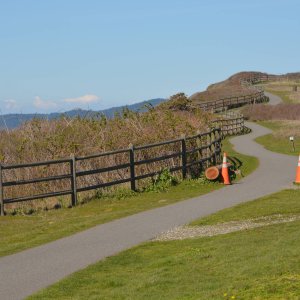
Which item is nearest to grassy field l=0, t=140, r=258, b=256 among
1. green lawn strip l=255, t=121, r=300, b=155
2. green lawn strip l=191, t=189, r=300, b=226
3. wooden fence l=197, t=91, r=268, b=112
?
green lawn strip l=191, t=189, r=300, b=226

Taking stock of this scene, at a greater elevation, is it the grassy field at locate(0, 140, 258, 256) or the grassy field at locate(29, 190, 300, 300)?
the grassy field at locate(29, 190, 300, 300)

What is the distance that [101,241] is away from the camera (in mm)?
12773

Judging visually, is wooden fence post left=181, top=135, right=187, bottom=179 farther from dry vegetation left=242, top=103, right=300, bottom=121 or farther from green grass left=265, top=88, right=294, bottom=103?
green grass left=265, top=88, right=294, bottom=103

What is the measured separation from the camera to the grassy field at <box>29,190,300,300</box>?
7933 millimetres

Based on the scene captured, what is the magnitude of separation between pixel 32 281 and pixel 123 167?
34.9 ft

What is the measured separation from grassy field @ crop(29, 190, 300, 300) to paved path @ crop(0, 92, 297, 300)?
0.40 metres

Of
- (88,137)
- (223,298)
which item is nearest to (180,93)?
(88,137)

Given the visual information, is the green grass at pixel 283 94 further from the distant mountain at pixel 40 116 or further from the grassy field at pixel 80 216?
the grassy field at pixel 80 216

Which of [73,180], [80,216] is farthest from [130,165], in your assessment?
[80,216]

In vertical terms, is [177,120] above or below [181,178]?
above

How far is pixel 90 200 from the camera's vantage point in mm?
19391

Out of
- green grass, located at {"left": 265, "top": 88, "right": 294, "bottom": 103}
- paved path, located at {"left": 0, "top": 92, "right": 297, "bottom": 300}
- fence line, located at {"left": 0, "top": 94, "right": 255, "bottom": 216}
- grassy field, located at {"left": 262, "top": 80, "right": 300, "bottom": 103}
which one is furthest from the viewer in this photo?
grassy field, located at {"left": 262, "top": 80, "right": 300, "bottom": 103}

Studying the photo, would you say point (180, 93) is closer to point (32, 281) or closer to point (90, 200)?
point (90, 200)

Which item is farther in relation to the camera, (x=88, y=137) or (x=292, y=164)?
(x=292, y=164)
